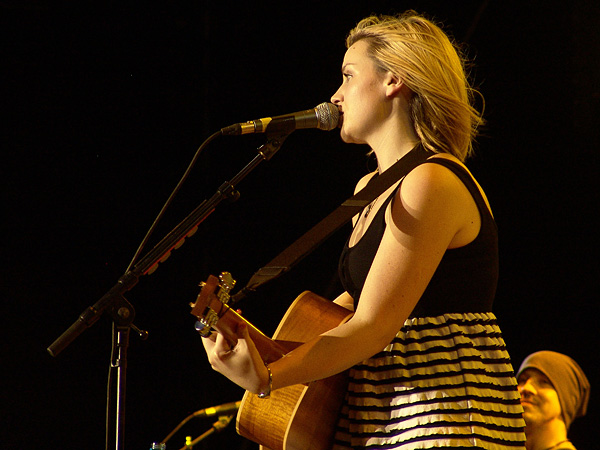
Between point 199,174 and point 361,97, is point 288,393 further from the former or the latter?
point 199,174

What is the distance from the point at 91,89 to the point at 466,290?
7.79ft

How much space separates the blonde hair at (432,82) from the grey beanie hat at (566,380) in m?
1.99

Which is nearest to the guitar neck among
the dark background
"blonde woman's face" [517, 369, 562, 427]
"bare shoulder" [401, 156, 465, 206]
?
"bare shoulder" [401, 156, 465, 206]

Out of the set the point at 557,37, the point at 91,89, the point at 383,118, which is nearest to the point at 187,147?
the point at 91,89

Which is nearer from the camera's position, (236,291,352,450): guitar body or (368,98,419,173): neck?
(236,291,352,450): guitar body

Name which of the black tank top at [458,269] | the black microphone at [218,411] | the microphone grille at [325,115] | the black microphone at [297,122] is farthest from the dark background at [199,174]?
the black tank top at [458,269]

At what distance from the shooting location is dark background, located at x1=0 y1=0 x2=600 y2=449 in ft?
10.5

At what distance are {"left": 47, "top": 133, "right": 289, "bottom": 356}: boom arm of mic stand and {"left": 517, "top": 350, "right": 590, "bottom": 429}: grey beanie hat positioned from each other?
2214 millimetres

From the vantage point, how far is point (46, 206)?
127 inches

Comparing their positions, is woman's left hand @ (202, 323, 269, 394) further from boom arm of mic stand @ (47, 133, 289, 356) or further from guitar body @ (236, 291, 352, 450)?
boom arm of mic stand @ (47, 133, 289, 356)

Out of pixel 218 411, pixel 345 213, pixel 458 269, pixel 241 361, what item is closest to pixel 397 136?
pixel 345 213

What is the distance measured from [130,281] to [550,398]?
95.6 inches

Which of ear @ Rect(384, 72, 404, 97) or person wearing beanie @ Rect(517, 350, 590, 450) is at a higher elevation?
ear @ Rect(384, 72, 404, 97)

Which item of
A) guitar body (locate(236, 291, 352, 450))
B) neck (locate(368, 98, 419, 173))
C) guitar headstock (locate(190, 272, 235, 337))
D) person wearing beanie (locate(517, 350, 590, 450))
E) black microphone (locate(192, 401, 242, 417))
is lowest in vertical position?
person wearing beanie (locate(517, 350, 590, 450))
